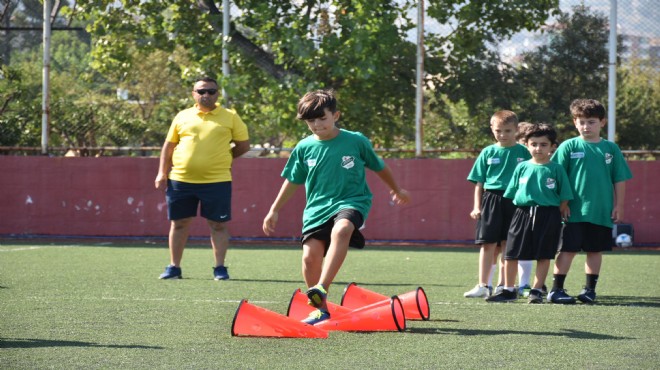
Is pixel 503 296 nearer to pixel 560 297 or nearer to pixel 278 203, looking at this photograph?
pixel 560 297

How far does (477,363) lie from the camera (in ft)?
16.3

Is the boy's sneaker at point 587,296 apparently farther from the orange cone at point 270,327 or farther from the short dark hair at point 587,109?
the orange cone at point 270,327

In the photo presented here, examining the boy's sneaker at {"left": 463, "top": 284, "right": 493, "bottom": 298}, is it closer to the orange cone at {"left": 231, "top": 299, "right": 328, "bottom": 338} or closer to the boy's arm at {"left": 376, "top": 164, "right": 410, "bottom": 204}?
the boy's arm at {"left": 376, "top": 164, "right": 410, "bottom": 204}

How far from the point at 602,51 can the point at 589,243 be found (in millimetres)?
12812

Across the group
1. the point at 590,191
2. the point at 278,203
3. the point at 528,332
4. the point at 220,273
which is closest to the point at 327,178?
the point at 278,203

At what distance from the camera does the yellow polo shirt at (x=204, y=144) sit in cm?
953

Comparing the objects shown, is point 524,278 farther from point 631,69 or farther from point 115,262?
point 631,69

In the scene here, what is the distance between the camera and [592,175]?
799 cm

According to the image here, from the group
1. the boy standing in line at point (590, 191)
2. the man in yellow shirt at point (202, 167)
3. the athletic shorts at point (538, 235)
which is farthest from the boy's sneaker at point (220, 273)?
the boy standing in line at point (590, 191)

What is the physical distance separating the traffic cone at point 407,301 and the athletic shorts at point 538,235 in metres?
1.34

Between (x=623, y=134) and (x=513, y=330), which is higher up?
(x=623, y=134)

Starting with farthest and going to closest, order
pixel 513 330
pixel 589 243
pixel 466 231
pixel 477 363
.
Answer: pixel 466 231
pixel 589 243
pixel 513 330
pixel 477 363

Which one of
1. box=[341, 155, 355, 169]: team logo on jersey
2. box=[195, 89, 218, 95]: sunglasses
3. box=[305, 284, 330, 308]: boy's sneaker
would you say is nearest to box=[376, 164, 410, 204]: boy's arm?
box=[341, 155, 355, 169]: team logo on jersey

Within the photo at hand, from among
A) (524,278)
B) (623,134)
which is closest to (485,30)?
(623,134)
